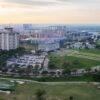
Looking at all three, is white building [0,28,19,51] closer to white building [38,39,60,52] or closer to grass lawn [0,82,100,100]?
white building [38,39,60,52]

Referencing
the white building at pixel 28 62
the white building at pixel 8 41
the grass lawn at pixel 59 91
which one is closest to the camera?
the grass lawn at pixel 59 91

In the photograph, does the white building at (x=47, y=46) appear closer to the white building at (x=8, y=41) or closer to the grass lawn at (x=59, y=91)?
the white building at (x=8, y=41)

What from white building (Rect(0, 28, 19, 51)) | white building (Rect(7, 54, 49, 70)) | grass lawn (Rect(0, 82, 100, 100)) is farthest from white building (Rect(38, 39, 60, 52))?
grass lawn (Rect(0, 82, 100, 100))

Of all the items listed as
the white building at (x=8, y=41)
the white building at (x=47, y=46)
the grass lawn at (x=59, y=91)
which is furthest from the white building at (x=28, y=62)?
the white building at (x=47, y=46)

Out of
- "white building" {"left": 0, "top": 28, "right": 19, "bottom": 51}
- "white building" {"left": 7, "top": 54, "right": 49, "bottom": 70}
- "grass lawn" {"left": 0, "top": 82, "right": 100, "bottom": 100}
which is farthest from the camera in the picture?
"white building" {"left": 0, "top": 28, "right": 19, "bottom": 51}

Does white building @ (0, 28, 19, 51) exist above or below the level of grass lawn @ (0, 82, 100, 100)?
above

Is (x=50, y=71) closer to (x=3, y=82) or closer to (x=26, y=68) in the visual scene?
(x=26, y=68)

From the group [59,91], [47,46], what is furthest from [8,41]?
[59,91]

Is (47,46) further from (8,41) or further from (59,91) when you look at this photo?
(59,91)

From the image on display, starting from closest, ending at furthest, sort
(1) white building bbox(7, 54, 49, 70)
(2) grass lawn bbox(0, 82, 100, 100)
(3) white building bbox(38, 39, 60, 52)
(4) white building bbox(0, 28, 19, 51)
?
(2) grass lawn bbox(0, 82, 100, 100), (1) white building bbox(7, 54, 49, 70), (4) white building bbox(0, 28, 19, 51), (3) white building bbox(38, 39, 60, 52)
